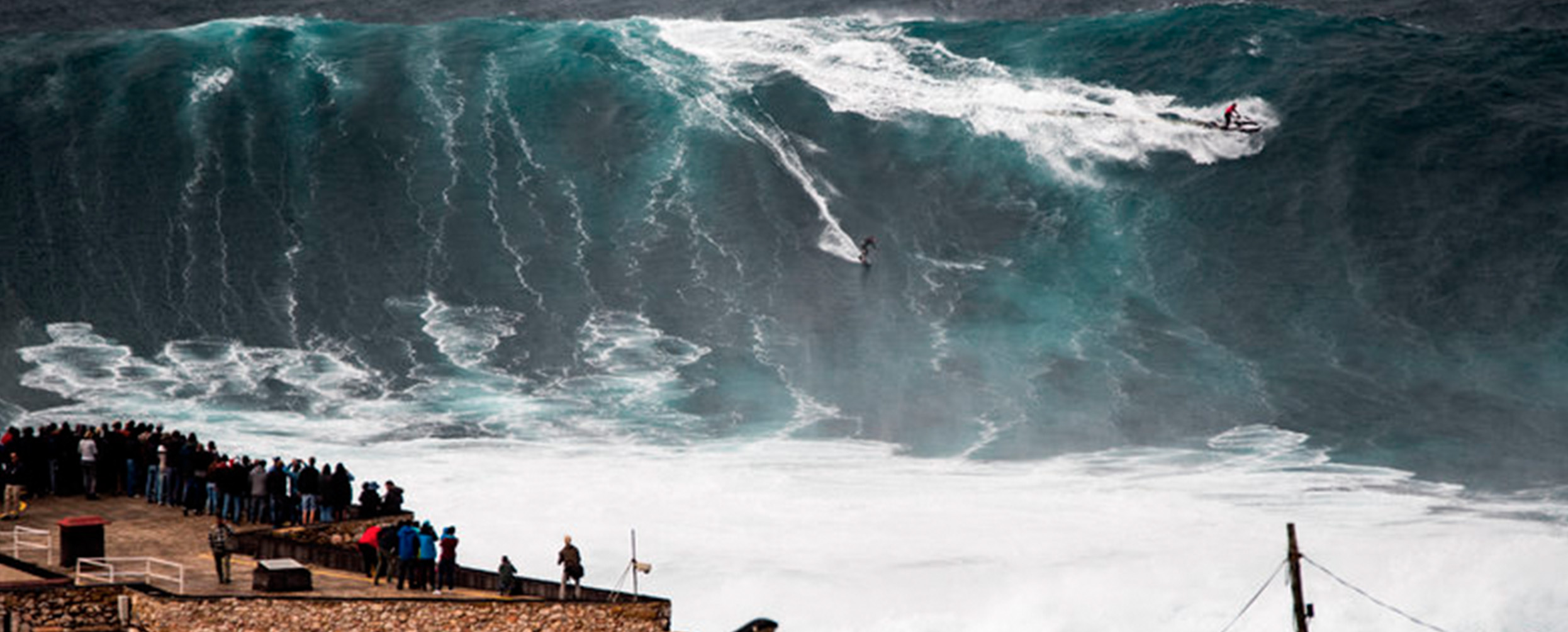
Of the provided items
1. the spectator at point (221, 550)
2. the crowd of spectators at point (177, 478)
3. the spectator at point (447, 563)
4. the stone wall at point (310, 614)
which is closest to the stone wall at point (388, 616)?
the stone wall at point (310, 614)

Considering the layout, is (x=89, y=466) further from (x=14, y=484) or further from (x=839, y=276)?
(x=839, y=276)

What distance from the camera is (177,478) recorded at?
47000 millimetres

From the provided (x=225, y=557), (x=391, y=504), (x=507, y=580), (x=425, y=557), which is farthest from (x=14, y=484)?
(x=507, y=580)

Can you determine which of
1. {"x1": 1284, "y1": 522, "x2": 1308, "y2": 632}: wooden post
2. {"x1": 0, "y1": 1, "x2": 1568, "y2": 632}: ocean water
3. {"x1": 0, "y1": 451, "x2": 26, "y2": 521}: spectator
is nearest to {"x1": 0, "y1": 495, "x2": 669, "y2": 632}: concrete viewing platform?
{"x1": 0, "y1": 451, "x2": 26, "y2": 521}: spectator

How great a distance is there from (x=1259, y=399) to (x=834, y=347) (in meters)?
16.0

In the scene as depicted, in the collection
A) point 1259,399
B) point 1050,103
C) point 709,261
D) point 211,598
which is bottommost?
point 211,598

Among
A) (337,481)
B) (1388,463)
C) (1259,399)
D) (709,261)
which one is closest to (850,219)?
(709,261)

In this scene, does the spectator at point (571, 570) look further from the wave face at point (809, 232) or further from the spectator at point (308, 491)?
the wave face at point (809, 232)

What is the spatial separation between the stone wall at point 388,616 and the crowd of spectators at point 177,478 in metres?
7.19

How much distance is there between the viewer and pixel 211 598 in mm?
36938

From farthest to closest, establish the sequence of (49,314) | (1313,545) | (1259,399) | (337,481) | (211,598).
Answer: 1. (49,314)
2. (1259,399)
3. (1313,545)
4. (337,481)
5. (211,598)

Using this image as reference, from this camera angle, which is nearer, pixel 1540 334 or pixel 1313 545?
pixel 1313 545

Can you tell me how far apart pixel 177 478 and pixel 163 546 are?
4.71 m

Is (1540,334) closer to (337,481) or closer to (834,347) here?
(834,347)
